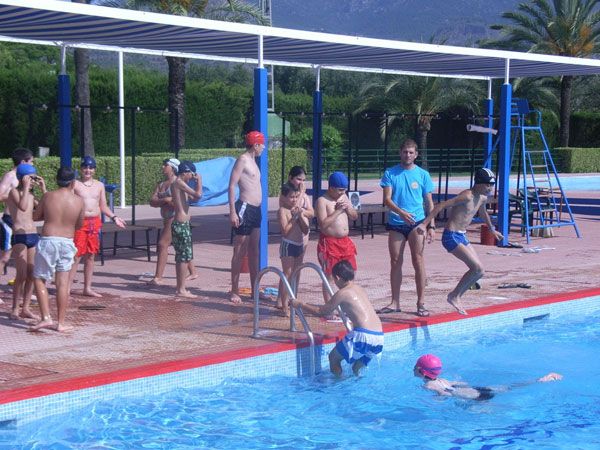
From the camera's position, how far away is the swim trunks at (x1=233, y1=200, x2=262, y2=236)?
9.66m

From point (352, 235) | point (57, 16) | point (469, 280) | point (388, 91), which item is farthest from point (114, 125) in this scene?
point (469, 280)

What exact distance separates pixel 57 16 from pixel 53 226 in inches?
103

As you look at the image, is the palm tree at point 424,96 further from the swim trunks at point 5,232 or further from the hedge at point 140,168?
the swim trunks at point 5,232

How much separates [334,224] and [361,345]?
152 centimetres

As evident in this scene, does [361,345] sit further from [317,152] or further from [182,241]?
[317,152]

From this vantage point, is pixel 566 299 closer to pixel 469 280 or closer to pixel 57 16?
pixel 469 280

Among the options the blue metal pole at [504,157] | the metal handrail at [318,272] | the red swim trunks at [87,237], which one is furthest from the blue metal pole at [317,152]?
the metal handrail at [318,272]

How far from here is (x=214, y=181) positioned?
21188 mm

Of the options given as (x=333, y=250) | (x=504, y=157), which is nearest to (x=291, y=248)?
(x=333, y=250)

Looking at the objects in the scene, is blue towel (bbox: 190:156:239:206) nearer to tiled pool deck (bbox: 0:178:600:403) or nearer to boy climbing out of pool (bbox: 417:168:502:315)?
tiled pool deck (bbox: 0:178:600:403)

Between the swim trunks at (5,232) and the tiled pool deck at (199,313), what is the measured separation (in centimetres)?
70

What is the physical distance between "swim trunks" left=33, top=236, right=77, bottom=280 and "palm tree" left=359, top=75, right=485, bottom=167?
28.8m

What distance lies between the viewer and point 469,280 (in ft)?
30.0

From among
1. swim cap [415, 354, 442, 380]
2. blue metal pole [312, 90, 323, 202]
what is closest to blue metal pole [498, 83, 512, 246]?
blue metal pole [312, 90, 323, 202]
